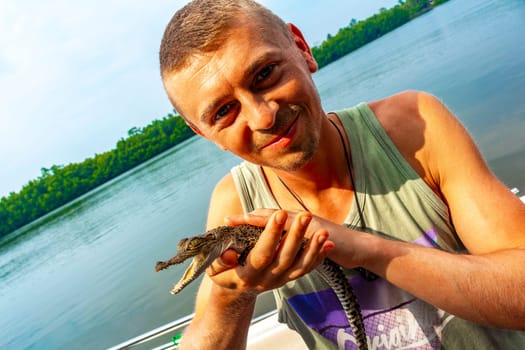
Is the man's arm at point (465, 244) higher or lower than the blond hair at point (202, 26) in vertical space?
lower

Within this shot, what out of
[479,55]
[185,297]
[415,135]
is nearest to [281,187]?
[415,135]

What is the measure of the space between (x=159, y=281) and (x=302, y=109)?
9506 mm

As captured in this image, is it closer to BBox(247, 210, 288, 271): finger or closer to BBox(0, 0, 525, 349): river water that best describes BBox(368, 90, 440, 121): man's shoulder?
BBox(247, 210, 288, 271): finger

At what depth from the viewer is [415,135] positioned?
84.9 inches

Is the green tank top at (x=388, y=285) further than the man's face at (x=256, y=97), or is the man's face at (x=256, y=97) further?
the green tank top at (x=388, y=285)

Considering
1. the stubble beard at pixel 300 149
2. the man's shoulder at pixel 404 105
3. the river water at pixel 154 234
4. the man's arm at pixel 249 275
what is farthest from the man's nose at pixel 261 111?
the river water at pixel 154 234

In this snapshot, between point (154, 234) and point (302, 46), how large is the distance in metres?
13.6

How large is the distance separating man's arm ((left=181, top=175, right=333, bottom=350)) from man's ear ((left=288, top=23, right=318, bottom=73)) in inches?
38.8

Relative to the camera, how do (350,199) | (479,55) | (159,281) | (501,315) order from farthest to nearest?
(479,55)
(159,281)
(350,199)
(501,315)

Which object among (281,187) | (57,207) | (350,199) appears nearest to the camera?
(350,199)

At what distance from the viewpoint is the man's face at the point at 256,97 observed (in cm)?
194

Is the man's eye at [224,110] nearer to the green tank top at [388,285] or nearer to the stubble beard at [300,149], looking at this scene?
the stubble beard at [300,149]

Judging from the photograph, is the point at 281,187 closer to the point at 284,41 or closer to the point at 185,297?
the point at 284,41

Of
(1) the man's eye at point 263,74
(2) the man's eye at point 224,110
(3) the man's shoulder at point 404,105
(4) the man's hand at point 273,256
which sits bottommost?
(4) the man's hand at point 273,256
